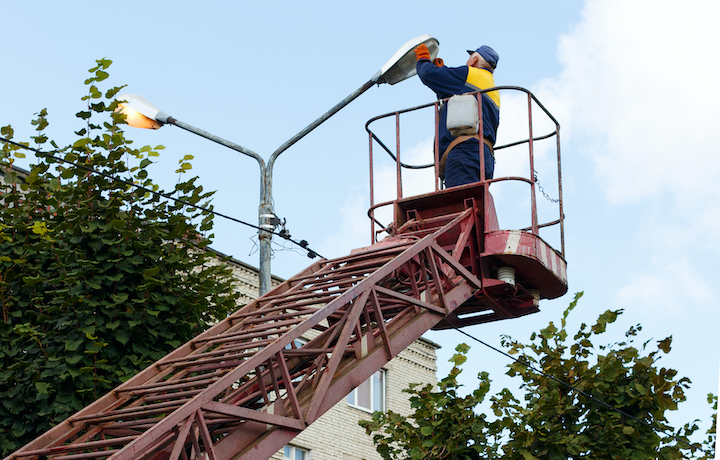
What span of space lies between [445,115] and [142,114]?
3574 mm

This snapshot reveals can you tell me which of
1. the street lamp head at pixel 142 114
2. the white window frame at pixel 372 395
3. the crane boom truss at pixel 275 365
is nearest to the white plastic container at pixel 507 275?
the crane boom truss at pixel 275 365

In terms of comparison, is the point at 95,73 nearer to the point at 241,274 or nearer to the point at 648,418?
the point at 648,418

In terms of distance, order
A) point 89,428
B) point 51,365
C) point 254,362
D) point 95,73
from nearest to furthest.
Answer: point 254,362, point 89,428, point 51,365, point 95,73

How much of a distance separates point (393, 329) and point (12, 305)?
3.68 meters

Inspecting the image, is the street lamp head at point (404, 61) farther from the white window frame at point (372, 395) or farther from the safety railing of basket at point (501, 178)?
the white window frame at point (372, 395)

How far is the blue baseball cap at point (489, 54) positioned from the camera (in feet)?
38.7

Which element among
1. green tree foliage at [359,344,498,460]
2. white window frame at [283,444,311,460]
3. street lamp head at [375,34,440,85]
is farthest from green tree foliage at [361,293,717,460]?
white window frame at [283,444,311,460]

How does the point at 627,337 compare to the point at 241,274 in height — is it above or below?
below

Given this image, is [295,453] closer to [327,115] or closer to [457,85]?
[327,115]

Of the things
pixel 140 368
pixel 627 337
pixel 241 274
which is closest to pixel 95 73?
pixel 140 368

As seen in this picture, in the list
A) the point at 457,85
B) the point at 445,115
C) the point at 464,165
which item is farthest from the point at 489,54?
the point at 464,165

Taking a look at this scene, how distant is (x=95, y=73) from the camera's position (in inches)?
393

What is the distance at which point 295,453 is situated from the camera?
19859 millimetres

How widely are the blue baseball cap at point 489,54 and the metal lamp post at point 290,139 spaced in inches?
23.4
